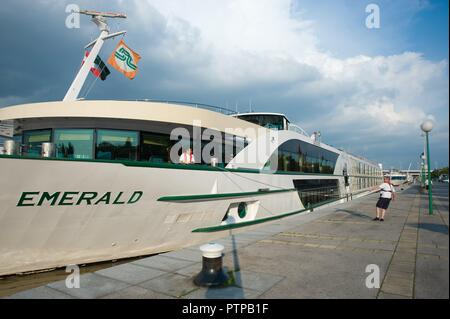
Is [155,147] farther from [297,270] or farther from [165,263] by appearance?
[297,270]

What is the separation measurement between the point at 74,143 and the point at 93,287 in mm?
5569

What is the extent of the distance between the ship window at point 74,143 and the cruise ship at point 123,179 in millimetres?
30

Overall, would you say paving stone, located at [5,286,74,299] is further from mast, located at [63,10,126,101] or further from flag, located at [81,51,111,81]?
flag, located at [81,51,111,81]

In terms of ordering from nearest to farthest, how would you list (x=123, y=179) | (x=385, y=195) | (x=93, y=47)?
(x=123, y=179), (x=385, y=195), (x=93, y=47)

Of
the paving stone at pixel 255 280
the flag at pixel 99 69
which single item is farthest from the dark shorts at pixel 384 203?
the flag at pixel 99 69

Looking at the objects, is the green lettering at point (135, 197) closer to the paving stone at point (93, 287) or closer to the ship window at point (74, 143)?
the ship window at point (74, 143)

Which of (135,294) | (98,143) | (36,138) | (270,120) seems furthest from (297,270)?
(270,120)

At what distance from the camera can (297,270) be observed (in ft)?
15.9

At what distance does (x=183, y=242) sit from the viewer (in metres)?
8.73

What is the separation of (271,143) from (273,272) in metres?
8.45

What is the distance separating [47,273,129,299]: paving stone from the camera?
3.92 meters

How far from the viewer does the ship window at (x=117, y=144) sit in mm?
8539

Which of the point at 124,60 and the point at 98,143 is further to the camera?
the point at 124,60

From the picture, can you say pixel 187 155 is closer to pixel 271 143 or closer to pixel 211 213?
pixel 211 213
